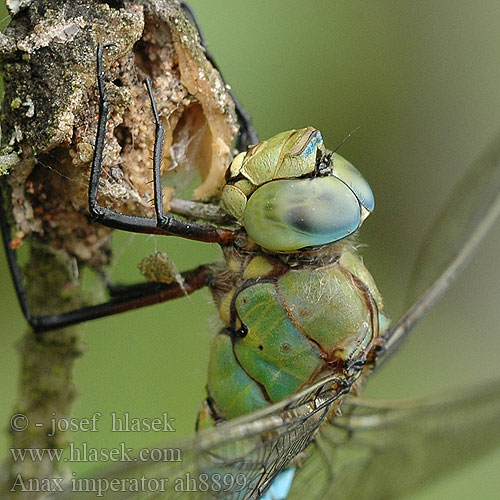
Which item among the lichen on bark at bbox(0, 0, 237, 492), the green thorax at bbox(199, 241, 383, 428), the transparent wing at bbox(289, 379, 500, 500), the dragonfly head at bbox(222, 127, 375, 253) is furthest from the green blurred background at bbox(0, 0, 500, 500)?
the dragonfly head at bbox(222, 127, 375, 253)

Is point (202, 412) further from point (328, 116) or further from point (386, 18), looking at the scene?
point (386, 18)

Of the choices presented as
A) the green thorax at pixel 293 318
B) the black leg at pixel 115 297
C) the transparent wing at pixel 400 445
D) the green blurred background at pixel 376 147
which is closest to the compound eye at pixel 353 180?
the green thorax at pixel 293 318

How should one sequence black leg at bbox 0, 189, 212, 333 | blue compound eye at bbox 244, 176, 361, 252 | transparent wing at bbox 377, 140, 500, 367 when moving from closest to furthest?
blue compound eye at bbox 244, 176, 361, 252 → black leg at bbox 0, 189, 212, 333 → transparent wing at bbox 377, 140, 500, 367

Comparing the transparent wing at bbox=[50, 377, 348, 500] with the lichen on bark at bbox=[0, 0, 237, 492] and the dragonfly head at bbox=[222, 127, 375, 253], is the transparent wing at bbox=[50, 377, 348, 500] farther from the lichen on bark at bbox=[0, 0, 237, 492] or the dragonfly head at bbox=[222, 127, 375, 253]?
the lichen on bark at bbox=[0, 0, 237, 492]

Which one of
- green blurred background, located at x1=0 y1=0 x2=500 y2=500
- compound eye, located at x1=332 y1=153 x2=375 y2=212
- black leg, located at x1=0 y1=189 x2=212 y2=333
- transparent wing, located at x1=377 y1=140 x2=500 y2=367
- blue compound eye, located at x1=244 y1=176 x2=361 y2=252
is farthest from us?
green blurred background, located at x1=0 y1=0 x2=500 y2=500

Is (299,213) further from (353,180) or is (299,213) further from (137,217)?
(137,217)

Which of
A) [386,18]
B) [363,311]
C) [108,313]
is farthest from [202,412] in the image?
[386,18]
